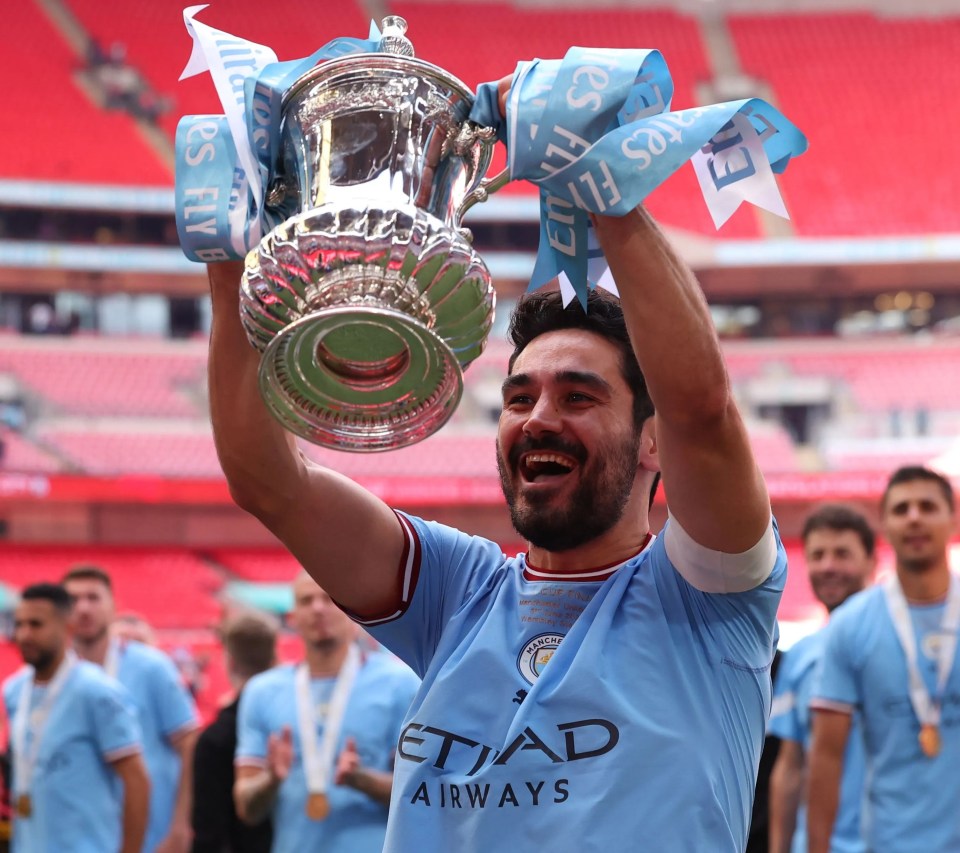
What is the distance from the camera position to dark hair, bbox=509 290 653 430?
1.87m

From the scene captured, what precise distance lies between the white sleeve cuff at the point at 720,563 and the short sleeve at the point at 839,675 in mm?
2482

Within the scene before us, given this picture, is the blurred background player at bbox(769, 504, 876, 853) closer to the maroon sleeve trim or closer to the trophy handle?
the maroon sleeve trim

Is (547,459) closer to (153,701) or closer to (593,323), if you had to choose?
(593,323)

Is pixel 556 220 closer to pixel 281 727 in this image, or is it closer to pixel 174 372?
pixel 281 727

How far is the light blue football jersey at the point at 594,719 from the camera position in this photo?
5.30 feet

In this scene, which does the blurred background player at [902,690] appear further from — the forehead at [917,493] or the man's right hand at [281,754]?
the man's right hand at [281,754]

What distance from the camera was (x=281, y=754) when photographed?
400cm

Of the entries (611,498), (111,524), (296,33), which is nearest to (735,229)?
(296,33)

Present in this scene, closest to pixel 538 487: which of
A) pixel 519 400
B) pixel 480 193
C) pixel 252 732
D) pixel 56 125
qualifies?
pixel 519 400

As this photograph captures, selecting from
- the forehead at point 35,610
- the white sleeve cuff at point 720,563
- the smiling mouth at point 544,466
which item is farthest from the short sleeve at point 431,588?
the forehead at point 35,610

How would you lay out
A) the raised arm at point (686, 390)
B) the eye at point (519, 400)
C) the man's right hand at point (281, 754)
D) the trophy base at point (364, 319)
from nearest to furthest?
the trophy base at point (364, 319)
the raised arm at point (686, 390)
the eye at point (519, 400)
the man's right hand at point (281, 754)

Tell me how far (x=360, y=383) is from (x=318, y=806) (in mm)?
2799

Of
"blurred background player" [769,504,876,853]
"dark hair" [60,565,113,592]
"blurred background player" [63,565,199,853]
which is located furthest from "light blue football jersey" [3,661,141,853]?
"blurred background player" [769,504,876,853]

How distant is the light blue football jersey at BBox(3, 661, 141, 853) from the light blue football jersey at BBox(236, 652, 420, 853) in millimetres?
688
